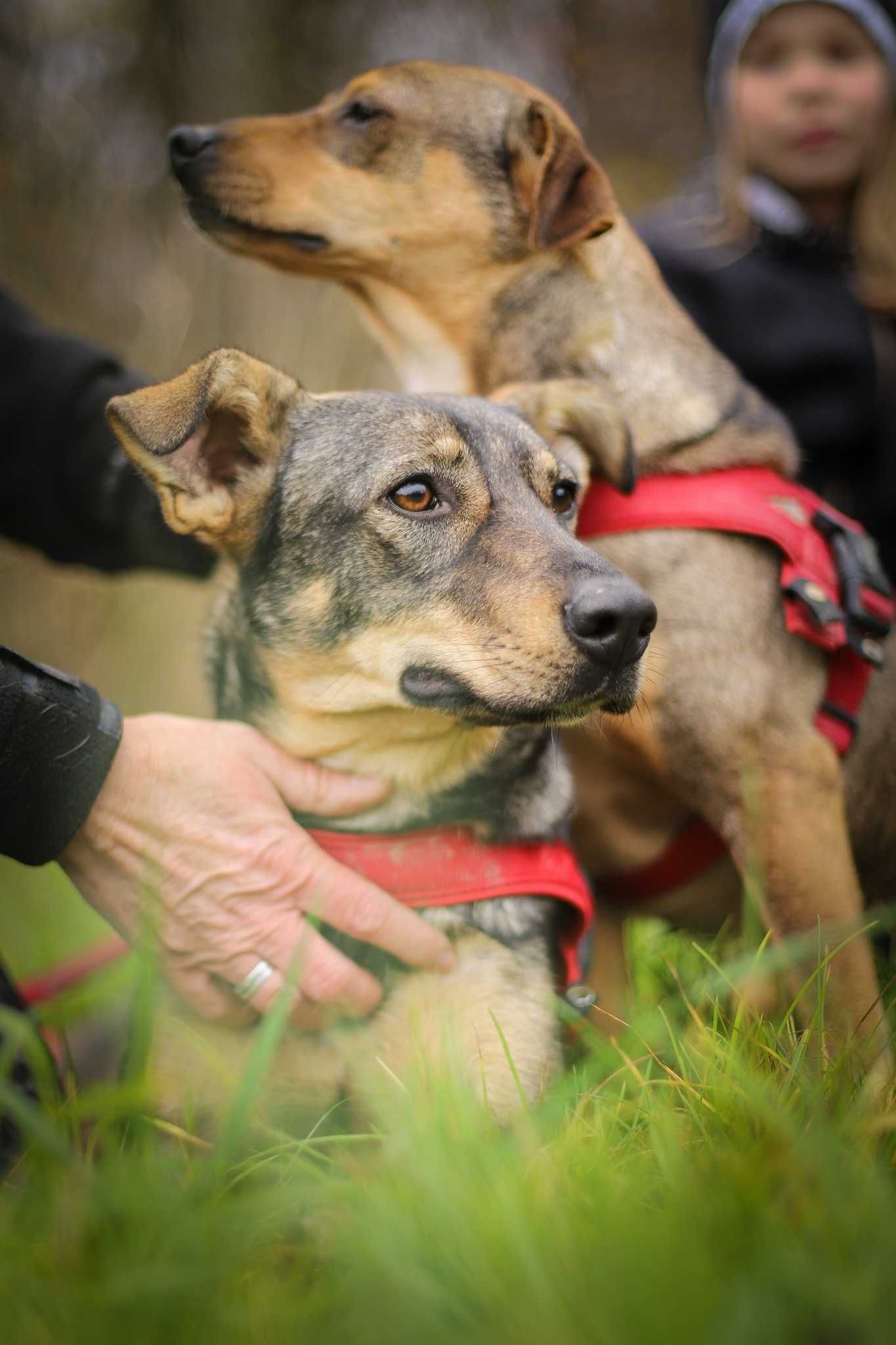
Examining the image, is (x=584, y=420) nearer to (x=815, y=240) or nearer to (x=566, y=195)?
(x=566, y=195)

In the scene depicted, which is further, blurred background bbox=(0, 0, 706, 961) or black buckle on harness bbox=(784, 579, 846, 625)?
blurred background bbox=(0, 0, 706, 961)

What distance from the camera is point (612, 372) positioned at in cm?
316

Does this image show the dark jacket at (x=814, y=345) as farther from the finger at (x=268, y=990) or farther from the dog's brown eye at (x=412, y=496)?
the finger at (x=268, y=990)

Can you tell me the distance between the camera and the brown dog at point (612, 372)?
2768mm

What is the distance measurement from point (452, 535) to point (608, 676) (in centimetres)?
50

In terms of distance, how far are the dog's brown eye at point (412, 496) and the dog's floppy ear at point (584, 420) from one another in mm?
494

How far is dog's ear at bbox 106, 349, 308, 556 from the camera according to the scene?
2.19 metres

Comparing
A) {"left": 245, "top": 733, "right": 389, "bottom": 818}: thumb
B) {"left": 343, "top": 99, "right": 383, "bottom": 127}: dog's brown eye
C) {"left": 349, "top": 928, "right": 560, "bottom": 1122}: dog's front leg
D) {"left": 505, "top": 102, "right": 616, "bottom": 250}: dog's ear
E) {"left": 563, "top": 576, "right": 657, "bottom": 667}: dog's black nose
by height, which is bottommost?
{"left": 349, "top": 928, "right": 560, "bottom": 1122}: dog's front leg

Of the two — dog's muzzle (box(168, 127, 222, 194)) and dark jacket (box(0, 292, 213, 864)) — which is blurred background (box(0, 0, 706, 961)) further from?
dog's muzzle (box(168, 127, 222, 194))

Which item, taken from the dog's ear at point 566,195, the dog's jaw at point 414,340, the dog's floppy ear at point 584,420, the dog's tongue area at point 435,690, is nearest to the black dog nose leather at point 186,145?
the dog's jaw at point 414,340

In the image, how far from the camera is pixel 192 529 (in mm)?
2461

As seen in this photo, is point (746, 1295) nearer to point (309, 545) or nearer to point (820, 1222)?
point (820, 1222)

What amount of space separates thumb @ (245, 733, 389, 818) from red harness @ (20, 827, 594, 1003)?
0.07 meters

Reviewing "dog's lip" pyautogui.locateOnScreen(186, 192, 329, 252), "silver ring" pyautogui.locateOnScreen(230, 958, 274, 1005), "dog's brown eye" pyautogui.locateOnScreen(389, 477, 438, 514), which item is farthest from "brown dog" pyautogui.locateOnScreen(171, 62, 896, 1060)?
"silver ring" pyautogui.locateOnScreen(230, 958, 274, 1005)
